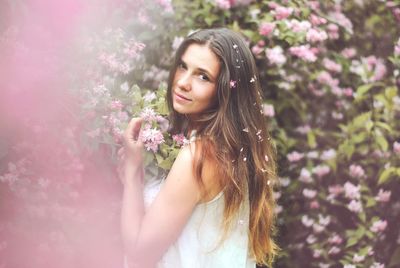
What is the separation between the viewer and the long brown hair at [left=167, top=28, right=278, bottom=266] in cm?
155

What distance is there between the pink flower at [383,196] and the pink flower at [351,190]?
3.6 inches

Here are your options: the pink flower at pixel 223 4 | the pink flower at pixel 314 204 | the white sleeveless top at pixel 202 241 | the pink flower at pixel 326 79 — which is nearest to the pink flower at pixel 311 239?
the pink flower at pixel 314 204

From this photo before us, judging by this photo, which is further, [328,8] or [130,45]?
[328,8]

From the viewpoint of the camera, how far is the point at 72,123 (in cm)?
150

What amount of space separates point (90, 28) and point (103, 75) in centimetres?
12

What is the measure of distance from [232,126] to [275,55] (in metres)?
1.05

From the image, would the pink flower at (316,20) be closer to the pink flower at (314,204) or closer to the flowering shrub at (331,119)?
the flowering shrub at (331,119)

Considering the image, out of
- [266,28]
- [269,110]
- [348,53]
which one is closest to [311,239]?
[269,110]

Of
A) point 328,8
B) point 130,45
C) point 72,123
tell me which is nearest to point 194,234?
point 72,123

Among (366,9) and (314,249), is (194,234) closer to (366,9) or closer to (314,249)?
(314,249)

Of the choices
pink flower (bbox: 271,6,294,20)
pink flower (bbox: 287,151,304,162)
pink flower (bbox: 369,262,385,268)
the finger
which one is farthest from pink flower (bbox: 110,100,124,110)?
pink flower (bbox: 369,262,385,268)

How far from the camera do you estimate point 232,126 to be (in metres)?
1.59

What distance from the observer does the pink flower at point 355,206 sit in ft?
8.91

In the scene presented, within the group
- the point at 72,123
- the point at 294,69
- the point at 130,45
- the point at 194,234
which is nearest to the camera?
the point at 72,123
